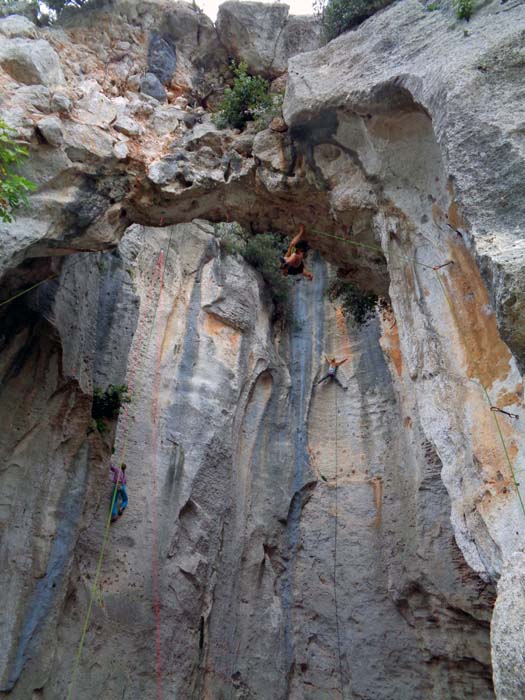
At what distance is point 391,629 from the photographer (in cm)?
1039

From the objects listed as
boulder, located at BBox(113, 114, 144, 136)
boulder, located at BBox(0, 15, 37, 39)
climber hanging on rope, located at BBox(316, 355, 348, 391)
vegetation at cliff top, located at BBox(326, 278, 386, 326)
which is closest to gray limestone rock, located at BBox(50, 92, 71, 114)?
boulder, located at BBox(113, 114, 144, 136)

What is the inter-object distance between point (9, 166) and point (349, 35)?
4448mm

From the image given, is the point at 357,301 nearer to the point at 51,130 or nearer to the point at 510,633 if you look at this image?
the point at 51,130

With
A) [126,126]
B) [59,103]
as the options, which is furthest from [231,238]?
[59,103]

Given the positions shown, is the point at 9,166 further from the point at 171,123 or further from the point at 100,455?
the point at 100,455

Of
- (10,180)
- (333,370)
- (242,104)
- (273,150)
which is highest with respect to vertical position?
(242,104)

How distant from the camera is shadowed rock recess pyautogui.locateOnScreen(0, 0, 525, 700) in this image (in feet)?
17.6

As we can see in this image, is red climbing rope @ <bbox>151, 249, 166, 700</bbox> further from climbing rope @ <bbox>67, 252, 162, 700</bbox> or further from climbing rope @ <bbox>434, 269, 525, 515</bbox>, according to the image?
climbing rope @ <bbox>434, 269, 525, 515</bbox>

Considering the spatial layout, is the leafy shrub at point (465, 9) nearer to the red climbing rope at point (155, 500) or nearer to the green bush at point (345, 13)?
the green bush at point (345, 13)

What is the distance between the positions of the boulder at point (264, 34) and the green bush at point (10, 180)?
5.64 metres

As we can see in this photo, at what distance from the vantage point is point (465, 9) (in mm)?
6055

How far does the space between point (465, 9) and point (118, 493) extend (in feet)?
27.5

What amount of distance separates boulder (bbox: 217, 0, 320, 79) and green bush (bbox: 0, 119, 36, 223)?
5643 mm

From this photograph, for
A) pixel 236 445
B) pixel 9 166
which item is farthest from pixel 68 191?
pixel 236 445
